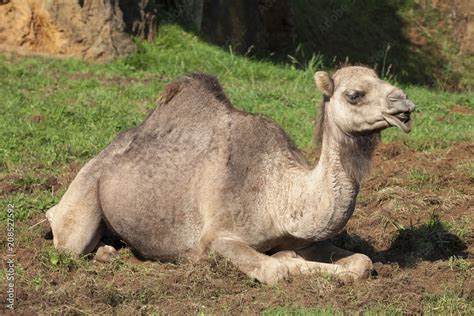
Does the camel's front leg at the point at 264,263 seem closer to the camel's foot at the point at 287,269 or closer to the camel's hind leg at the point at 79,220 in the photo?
the camel's foot at the point at 287,269

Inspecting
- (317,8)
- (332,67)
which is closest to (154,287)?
(332,67)

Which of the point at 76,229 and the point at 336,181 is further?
the point at 76,229

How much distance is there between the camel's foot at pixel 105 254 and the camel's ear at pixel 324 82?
2.34m

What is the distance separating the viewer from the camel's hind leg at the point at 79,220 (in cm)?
851

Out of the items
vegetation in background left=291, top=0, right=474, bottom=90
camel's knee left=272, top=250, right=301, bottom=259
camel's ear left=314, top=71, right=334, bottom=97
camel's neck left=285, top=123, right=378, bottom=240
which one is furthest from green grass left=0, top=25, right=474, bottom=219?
vegetation in background left=291, top=0, right=474, bottom=90

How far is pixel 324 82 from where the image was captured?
7293 mm

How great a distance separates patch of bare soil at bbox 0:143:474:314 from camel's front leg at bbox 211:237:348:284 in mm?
72

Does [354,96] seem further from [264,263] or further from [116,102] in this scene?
[116,102]

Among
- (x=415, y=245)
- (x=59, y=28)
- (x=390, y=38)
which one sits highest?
(x=415, y=245)

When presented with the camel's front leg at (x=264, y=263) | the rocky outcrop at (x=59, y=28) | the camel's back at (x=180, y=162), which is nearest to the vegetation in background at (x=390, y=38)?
the rocky outcrop at (x=59, y=28)

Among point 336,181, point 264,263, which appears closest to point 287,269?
point 264,263

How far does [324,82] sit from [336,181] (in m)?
0.70

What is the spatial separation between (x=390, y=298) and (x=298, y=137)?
5.34m

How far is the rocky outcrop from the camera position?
1505 centimetres
